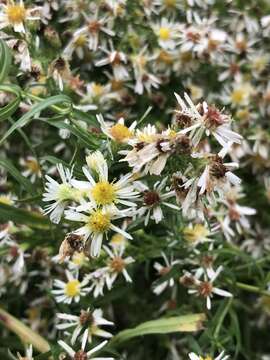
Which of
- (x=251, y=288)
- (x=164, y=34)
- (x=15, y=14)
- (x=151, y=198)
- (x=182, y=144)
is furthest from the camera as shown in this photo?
(x=164, y=34)

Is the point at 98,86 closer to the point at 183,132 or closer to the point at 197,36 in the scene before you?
the point at 197,36

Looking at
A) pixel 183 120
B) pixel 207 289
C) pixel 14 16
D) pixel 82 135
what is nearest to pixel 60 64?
pixel 14 16

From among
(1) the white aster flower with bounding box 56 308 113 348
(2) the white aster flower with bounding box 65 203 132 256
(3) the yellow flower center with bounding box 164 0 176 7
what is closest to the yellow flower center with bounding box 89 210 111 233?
(2) the white aster flower with bounding box 65 203 132 256

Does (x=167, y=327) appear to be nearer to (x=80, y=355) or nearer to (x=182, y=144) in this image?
(x=80, y=355)

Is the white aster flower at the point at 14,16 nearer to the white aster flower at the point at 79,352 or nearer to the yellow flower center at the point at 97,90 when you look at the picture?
the yellow flower center at the point at 97,90

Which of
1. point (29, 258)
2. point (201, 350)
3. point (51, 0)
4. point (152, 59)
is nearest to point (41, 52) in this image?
point (51, 0)

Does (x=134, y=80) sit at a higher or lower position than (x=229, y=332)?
higher
